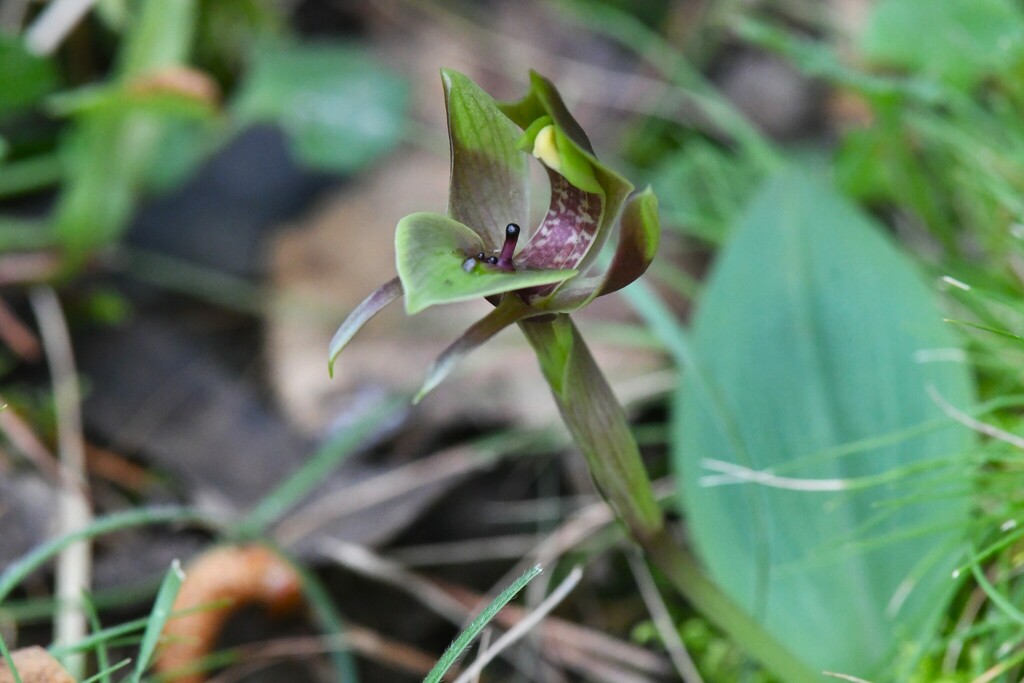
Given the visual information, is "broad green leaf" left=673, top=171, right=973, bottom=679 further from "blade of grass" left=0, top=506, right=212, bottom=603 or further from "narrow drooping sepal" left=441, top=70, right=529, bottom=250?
"blade of grass" left=0, top=506, right=212, bottom=603

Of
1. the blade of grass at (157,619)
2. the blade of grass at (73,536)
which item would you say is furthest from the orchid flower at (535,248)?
the blade of grass at (73,536)

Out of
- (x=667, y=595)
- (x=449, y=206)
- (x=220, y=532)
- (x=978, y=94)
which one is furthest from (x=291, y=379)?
(x=978, y=94)

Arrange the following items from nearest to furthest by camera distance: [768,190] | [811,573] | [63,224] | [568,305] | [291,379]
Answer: [568,305]
[811,573]
[768,190]
[63,224]
[291,379]

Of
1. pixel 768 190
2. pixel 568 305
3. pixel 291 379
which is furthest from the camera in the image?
pixel 291 379

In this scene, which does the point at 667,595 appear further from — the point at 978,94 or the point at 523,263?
the point at 978,94

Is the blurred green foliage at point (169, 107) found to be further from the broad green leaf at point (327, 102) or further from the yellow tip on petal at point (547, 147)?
the yellow tip on petal at point (547, 147)

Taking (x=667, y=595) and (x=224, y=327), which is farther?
(x=224, y=327)
